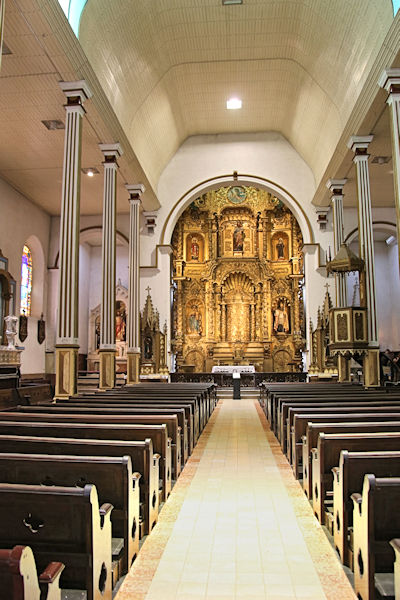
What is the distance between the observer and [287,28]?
525 inches

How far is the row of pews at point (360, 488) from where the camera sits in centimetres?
267

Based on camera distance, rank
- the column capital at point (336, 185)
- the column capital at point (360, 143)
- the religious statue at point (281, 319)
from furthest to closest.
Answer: the religious statue at point (281, 319) → the column capital at point (336, 185) → the column capital at point (360, 143)

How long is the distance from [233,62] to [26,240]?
29.7 ft

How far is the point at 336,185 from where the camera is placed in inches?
629

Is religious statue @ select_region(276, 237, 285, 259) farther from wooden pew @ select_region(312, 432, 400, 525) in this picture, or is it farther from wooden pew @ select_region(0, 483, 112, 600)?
wooden pew @ select_region(0, 483, 112, 600)

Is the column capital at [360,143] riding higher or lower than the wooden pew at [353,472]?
higher

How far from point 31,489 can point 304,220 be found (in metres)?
17.8

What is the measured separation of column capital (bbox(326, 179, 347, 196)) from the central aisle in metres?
11.5

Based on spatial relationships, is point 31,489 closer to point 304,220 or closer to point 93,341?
point 304,220

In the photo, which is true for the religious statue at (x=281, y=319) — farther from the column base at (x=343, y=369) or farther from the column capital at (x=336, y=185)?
the column base at (x=343, y=369)

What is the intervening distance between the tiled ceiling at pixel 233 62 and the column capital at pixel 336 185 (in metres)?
0.86

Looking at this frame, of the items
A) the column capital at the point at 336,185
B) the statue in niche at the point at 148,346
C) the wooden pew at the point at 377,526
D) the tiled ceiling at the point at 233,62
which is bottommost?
the wooden pew at the point at 377,526

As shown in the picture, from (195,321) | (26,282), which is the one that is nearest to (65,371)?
(26,282)

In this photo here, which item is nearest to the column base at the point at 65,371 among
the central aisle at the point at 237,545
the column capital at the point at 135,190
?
the central aisle at the point at 237,545
